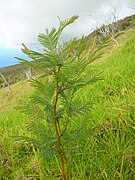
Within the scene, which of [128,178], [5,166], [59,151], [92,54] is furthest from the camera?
[5,166]

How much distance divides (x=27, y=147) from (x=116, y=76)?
2.31m

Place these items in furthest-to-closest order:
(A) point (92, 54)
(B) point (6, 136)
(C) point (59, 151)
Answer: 1. (B) point (6, 136)
2. (C) point (59, 151)
3. (A) point (92, 54)

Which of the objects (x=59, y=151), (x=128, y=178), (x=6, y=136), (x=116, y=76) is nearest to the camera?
(x=59, y=151)

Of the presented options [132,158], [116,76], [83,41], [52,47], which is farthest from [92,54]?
[116,76]

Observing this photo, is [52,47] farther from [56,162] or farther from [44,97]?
[56,162]

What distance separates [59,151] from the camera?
1.45 meters

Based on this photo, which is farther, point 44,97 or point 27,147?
point 27,147

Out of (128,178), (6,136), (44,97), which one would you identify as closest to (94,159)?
(128,178)

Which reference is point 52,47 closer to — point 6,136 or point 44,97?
point 44,97

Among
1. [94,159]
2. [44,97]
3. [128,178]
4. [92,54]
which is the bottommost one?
[128,178]

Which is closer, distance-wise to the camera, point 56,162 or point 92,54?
point 92,54

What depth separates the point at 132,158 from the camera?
6.27 ft

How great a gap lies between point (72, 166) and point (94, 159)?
18 centimetres

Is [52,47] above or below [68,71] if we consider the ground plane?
above
